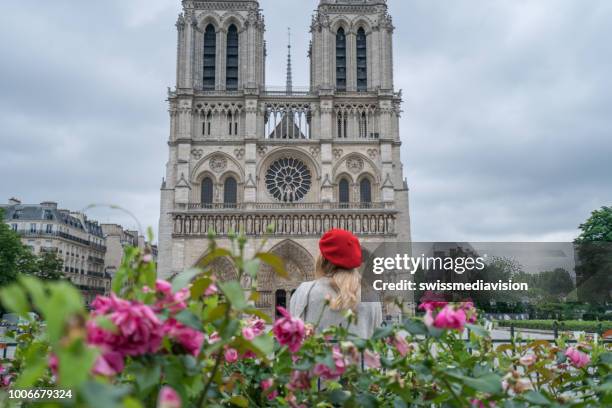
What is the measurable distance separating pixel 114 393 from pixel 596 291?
3001 cm

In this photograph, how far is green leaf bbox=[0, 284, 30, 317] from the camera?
3.24 feet

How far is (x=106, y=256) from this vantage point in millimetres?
51562

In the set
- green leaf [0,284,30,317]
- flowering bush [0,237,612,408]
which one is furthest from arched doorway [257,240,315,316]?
green leaf [0,284,30,317]

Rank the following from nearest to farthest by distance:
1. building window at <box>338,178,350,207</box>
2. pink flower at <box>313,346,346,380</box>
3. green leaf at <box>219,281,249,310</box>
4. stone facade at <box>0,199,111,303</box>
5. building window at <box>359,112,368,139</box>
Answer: green leaf at <box>219,281,249,310</box> < pink flower at <box>313,346,346,380</box> < building window at <box>338,178,350,207</box> < building window at <box>359,112,368,139</box> < stone facade at <box>0,199,111,303</box>

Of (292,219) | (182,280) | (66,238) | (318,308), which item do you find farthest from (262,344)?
(66,238)

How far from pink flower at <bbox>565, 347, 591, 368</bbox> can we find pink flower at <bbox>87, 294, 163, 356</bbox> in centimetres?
197

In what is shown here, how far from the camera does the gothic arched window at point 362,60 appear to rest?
3300 cm

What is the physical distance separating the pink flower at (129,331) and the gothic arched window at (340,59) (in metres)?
32.3

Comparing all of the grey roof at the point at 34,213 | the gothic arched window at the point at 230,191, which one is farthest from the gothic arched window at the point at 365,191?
the grey roof at the point at 34,213

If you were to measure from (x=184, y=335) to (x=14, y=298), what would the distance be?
58 cm

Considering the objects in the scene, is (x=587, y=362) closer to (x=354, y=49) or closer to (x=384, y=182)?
(x=384, y=182)

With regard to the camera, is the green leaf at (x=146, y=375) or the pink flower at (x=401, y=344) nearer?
the green leaf at (x=146, y=375)

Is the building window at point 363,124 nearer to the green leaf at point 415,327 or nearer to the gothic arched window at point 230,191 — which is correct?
the gothic arched window at point 230,191

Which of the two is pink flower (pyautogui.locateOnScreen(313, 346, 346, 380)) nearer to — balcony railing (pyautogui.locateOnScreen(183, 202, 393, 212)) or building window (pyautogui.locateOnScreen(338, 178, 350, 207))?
balcony railing (pyautogui.locateOnScreen(183, 202, 393, 212))
